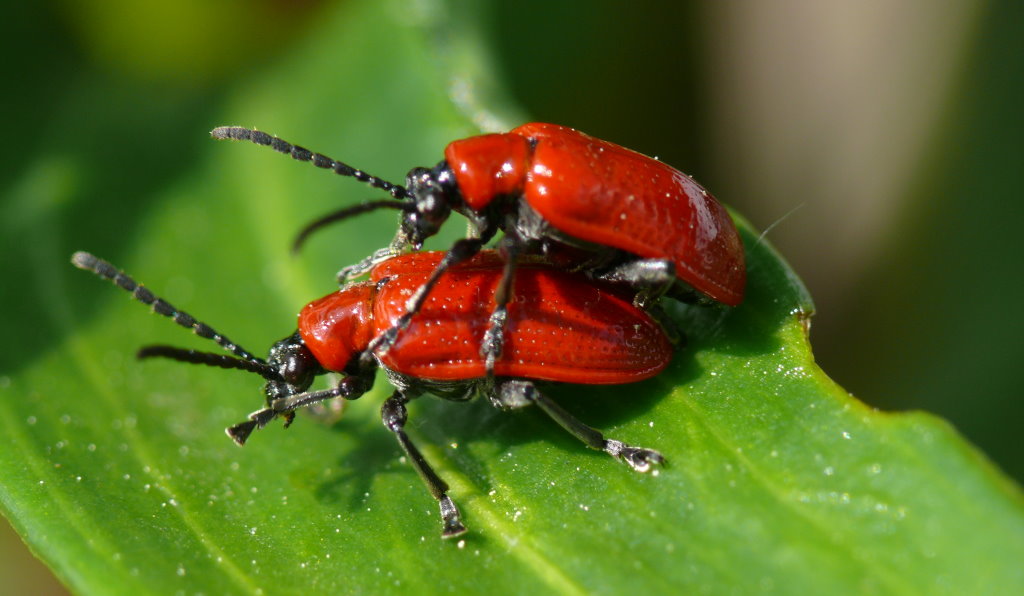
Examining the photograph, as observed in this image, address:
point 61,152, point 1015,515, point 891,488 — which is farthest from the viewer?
point 61,152

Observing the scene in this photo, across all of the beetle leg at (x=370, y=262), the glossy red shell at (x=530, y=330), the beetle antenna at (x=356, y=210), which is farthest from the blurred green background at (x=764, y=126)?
the glossy red shell at (x=530, y=330)

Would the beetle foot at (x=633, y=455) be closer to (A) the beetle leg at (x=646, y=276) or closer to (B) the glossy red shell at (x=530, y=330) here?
(B) the glossy red shell at (x=530, y=330)

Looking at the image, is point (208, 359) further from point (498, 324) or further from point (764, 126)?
point (764, 126)

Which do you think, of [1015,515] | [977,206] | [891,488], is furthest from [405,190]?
[977,206]

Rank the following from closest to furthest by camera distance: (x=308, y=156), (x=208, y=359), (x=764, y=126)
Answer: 1. (x=208, y=359)
2. (x=308, y=156)
3. (x=764, y=126)

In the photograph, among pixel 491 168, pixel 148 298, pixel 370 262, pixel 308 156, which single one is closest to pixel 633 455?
pixel 491 168

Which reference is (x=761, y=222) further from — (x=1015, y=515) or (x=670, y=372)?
(x=1015, y=515)
